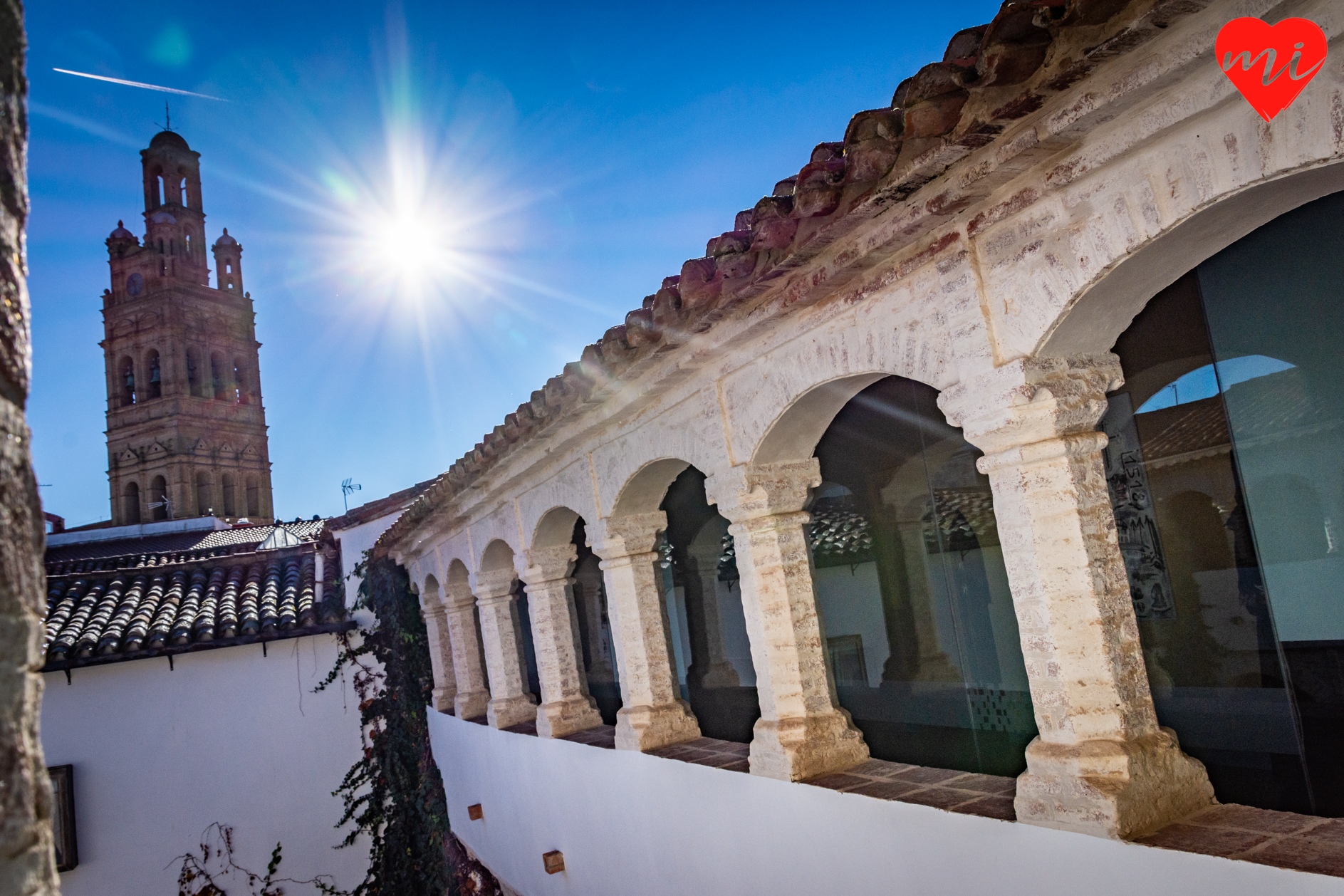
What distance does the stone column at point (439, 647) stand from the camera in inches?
425

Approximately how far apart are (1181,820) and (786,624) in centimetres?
190

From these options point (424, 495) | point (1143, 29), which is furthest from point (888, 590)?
point (424, 495)

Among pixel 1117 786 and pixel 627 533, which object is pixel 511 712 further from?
pixel 1117 786

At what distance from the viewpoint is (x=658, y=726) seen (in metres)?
5.87

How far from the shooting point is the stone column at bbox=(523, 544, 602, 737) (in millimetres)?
7219

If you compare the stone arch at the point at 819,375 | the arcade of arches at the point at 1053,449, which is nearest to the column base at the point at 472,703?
the arcade of arches at the point at 1053,449

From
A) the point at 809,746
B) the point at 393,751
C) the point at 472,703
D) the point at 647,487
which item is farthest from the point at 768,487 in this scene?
the point at 393,751

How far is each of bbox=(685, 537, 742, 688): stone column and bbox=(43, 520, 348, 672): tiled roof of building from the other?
683cm

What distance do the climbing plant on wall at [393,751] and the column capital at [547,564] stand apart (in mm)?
4866

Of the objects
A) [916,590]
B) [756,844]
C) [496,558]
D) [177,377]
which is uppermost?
[177,377]

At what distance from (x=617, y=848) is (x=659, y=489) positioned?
2.28 meters

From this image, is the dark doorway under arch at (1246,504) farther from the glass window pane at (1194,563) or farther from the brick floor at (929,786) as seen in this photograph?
the brick floor at (929,786)

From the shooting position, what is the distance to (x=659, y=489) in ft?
19.5

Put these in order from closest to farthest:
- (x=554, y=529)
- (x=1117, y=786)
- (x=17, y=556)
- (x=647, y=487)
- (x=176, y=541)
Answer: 1. (x=17, y=556)
2. (x=1117, y=786)
3. (x=647, y=487)
4. (x=554, y=529)
5. (x=176, y=541)
